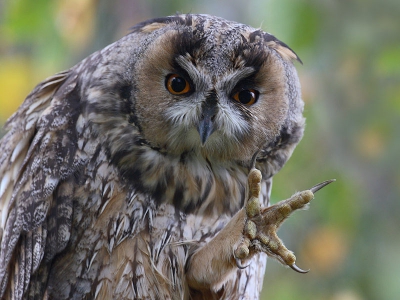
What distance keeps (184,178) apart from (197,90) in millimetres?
363

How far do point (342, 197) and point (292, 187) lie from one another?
0.93 feet

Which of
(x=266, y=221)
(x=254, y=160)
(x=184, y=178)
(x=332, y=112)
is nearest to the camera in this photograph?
(x=266, y=221)

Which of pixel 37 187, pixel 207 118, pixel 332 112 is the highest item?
pixel 207 118

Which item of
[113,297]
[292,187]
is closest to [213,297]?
[113,297]

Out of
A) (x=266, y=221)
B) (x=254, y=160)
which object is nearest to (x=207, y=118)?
(x=254, y=160)

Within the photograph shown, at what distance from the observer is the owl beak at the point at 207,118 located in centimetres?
217

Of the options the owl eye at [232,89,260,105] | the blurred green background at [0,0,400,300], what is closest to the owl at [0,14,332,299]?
the owl eye at [232,89,260,105]

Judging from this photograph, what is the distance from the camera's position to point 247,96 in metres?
2.27

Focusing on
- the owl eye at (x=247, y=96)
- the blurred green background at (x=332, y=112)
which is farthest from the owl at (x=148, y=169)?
the blurred green background at (x=332, y=112)

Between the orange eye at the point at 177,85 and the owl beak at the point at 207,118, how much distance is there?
0.09 metres

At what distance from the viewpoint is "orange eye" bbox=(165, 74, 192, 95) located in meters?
2.21

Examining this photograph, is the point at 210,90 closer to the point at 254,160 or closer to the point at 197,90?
the point at 197,90

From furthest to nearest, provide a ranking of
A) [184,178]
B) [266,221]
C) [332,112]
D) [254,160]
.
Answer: [332,112] → [184,178] → [254,160] → [266,221]

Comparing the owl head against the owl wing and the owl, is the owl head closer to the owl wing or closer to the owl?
the owl
